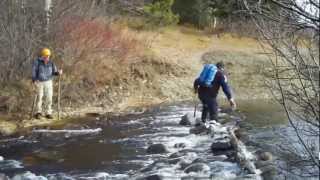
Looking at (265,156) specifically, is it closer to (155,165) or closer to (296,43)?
(155,165)

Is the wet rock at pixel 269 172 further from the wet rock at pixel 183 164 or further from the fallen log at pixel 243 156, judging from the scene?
the wet rock at pixel 183 164

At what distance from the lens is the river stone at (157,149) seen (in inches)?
527

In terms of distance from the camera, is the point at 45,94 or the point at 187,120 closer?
the point at 187,120

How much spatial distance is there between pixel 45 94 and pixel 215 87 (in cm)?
478

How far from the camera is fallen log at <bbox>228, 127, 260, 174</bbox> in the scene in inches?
458

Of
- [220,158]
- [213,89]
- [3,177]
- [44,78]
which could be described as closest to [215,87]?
[213,89]

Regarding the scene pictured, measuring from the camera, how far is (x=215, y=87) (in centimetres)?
1512

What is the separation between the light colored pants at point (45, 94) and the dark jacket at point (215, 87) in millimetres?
4165

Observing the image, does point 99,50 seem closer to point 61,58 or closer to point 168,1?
point 61,58

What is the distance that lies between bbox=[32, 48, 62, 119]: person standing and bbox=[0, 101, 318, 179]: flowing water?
4.23 feet

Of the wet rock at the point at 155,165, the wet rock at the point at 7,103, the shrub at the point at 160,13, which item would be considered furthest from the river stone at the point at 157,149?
the shrub at the point at 160,13

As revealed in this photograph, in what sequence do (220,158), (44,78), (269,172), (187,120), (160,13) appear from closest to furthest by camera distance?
1. (269,172)
2. (220,158)
3. (44,78)
4. (187,120)
5. (160,13)

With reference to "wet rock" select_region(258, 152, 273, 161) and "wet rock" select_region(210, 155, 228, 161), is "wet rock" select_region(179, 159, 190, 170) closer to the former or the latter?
"wet rock" select_region(210, 155, 228, 161)

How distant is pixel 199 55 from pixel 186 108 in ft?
27.5
